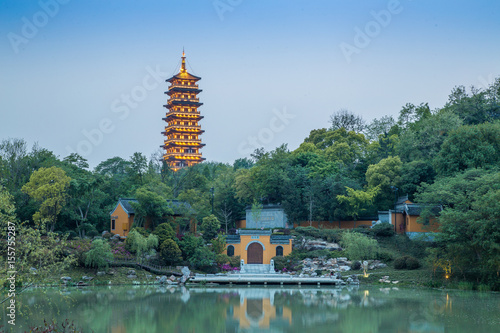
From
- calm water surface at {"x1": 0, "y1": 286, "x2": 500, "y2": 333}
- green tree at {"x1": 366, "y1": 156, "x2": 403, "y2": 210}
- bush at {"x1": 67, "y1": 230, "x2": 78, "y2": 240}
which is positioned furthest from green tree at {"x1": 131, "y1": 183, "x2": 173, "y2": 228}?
green tree at {"x1": 366, "y1": 156, "x2": 403, "y2": 210}

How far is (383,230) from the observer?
108 ft

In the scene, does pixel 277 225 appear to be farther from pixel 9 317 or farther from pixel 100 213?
pixel 9 317

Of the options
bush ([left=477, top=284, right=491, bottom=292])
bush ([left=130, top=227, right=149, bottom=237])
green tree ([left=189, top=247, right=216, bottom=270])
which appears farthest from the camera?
bush ([left=130, top=227, right=149, bottom=237])

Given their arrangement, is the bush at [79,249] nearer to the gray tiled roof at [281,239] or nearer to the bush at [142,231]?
the bush at [142,231]

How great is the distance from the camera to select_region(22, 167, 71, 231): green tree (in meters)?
31.4

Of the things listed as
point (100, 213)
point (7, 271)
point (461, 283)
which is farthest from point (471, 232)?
point (100, 213)

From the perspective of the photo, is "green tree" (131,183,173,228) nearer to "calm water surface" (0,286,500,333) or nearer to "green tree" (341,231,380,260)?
"calm water surface" (0,286,500,333)

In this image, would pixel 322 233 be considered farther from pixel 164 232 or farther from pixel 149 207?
pixel 149 207

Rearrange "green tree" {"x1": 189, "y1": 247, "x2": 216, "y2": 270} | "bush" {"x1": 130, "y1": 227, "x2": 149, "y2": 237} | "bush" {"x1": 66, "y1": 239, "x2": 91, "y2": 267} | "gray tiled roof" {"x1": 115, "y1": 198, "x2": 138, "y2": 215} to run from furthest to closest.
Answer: "gray tiled roof" {"x1": 115, "y1": 198, "x2": 138, "y2": 215}, "bush" {"x1": 130, "y1": 227, "x2": 149, "y2": 237}, "green tree" {"x1": 189, "y1": 247, "x2": 216, "y2": 270}, "bush" {"x1": 66, "y1": 239, "x2": 91, "y2": 267}

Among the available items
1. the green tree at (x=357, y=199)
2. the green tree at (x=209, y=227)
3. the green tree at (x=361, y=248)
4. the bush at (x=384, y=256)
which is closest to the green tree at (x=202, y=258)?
the green tree at (x=209, y=227)

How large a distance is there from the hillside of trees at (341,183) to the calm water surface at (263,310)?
3667mm

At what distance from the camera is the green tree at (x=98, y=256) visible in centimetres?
2717

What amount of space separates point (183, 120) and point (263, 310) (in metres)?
50.4

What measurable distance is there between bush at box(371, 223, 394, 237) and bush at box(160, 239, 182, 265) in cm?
1156
